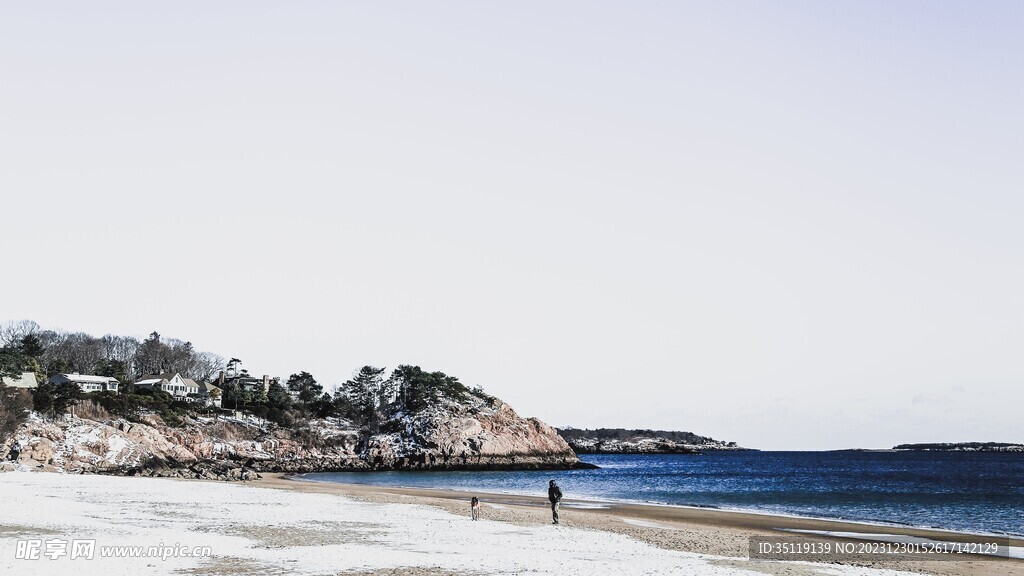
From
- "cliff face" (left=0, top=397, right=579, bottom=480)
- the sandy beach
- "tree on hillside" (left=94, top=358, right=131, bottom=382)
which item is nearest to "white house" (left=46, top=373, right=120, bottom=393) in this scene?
"tree on hillside" (left=94, top=358, right=131, bottom=382)

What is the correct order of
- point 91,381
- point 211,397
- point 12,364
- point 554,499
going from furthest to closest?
point 211,397 → point 91,381 → point 12,364 → point 554,499

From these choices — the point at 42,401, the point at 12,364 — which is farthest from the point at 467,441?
the point at 12,364

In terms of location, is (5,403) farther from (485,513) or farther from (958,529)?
(958,529)

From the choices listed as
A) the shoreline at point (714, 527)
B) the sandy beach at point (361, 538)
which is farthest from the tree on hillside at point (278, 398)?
the sandy beach at point (361, 538)

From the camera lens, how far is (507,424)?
12850cm

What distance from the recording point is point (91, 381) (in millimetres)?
106438

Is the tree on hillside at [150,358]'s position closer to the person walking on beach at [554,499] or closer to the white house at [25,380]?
the white house at [25,380]

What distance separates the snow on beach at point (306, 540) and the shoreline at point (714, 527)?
2272 millimetres

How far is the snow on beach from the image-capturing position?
60.4ft

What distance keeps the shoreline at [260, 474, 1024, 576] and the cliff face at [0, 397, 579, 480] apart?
123 ft

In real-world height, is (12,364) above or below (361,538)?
above

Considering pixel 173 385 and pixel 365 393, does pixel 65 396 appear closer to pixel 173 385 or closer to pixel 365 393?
pixel 173 385

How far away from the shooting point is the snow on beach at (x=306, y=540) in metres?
18.4

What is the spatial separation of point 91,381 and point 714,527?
332 ft
